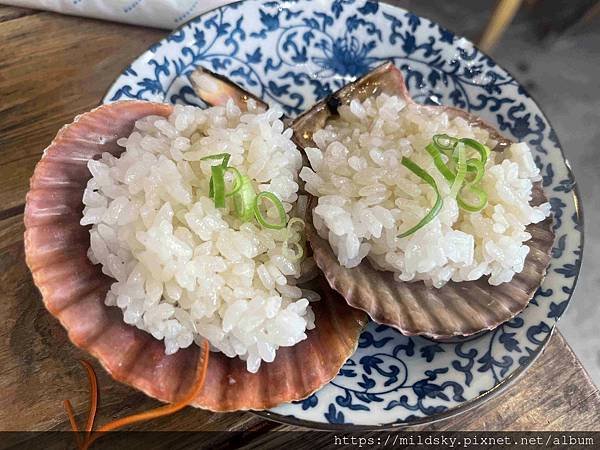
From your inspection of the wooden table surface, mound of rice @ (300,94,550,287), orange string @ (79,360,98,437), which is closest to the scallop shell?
mound of rice @ (300,94,550,287)

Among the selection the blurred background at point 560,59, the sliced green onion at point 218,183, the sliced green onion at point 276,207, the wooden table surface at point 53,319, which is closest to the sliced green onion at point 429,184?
the sliced green onion at point 276,207

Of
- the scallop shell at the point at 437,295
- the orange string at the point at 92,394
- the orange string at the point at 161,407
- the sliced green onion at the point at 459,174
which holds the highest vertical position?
the sliced green onion at the point at 459,174

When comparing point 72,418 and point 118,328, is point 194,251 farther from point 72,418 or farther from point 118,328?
point 72,418

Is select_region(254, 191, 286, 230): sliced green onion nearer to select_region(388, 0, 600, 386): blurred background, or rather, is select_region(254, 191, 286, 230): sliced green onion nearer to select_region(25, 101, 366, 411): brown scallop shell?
select_region(25, 101, 366, 411): brown scallop shell

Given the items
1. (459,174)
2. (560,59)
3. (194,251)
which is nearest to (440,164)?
(459,174)

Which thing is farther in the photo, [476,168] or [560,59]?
[560,59]

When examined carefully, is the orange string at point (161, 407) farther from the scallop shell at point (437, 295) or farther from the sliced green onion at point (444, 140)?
the sliced green onion at point (444, 140)
